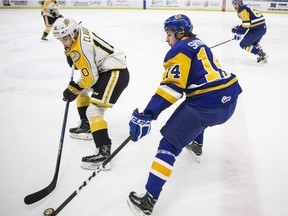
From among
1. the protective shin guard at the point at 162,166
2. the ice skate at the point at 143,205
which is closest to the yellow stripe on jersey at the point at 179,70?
the protective shin guard at the point at 162,166

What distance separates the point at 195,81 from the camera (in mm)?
1415

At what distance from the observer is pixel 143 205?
149 centimetres

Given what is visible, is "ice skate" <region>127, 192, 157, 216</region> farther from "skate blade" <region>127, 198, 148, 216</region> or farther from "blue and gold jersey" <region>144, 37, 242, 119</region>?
"blue and gold jersey" <region>144, 37, 242, 119</region>

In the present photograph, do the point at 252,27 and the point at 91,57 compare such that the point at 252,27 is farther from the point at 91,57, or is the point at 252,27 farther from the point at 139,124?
the point at 139,124

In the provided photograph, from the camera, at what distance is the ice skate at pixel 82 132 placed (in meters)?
2.34

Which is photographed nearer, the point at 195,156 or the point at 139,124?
the point at 139,124

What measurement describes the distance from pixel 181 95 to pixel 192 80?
0.12m

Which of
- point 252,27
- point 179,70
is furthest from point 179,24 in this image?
point 252,27

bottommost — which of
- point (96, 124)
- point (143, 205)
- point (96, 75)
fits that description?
point (143, 205)

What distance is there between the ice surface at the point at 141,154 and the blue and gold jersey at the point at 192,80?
647mm

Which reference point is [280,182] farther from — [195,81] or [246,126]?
[195,81]

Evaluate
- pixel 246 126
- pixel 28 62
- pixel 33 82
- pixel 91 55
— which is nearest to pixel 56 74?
pixel 33 82

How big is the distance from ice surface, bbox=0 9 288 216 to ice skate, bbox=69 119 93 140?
0.06 meters

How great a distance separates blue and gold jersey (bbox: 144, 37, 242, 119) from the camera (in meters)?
1.33
